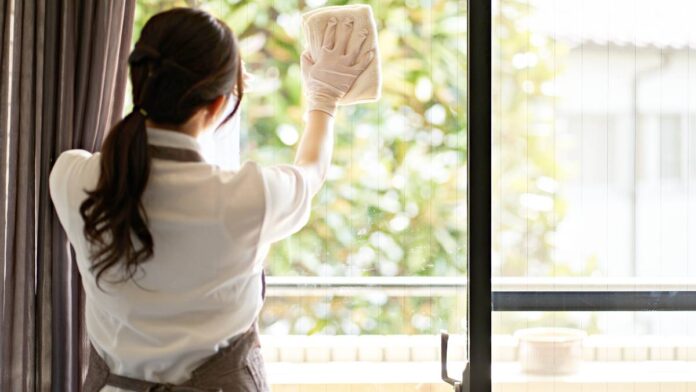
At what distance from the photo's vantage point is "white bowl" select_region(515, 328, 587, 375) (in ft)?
5.94

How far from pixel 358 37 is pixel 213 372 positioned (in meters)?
0.65

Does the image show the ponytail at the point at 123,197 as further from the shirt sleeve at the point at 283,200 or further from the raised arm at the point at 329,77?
the raised arm at the point at 329,77

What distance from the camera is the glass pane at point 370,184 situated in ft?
5.85

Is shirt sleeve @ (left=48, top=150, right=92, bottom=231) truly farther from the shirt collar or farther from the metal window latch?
the metal window latch

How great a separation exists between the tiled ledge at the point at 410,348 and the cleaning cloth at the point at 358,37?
0.54m

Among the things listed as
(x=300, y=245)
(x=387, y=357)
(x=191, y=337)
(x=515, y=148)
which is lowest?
(x=387, y=357)

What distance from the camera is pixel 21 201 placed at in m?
1.72

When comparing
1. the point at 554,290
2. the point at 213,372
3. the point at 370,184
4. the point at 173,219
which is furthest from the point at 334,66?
the point at 554,290

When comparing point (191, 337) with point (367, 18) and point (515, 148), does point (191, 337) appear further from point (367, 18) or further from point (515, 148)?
point (515, 148)

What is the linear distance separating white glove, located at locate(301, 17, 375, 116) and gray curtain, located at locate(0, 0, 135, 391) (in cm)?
45

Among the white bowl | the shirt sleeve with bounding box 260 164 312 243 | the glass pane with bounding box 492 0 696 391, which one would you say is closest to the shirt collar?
the shirt sleeve with bounding box 260 164 312 243

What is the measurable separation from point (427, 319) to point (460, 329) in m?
0.08

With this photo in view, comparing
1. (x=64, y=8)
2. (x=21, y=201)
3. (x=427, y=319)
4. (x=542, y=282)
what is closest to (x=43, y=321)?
(x=21, y=201)

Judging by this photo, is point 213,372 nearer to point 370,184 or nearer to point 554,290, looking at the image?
point 370,184
